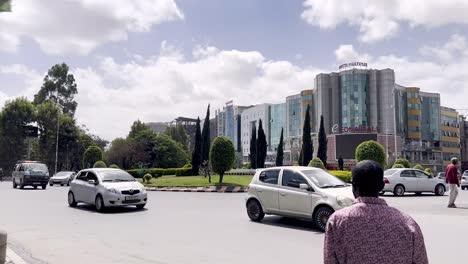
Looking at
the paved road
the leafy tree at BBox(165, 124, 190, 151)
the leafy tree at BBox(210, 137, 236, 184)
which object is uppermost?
the leafy tree at BBox(165, 124, 190, 151)

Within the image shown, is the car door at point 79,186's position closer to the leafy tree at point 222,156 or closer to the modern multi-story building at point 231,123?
the leafy tree at point 222,156

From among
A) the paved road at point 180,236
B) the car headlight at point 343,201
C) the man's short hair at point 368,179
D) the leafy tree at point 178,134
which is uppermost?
the leafy tree at point 178,134

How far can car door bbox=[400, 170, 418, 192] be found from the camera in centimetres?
2372

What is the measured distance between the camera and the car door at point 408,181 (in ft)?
77.8

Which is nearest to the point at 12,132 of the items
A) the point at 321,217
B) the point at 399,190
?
the point at 399,190

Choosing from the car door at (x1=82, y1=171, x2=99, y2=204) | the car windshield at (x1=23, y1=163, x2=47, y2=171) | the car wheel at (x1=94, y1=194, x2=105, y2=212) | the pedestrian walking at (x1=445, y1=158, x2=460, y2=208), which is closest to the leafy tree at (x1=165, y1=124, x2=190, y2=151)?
the car windshield at (x1=23, y1=163, x2=47, y2=171)

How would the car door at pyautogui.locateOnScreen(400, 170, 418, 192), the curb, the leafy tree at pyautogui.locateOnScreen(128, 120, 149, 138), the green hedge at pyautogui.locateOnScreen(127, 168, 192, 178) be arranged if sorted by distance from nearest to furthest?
the car door at pyautogui.locateOnScreen(400, 170, 418, 192) → the curb → the green hedge at pyautogui.locateOnScreen(127, 168, 192, 178) → the leafy tree at pyautogui.locateOnScreen(128, 120, 149, 138)

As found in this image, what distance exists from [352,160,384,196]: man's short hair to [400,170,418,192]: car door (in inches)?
886

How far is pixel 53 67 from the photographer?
2982 inches

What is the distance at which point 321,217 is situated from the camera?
11.1m

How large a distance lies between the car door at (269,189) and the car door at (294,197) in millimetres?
228

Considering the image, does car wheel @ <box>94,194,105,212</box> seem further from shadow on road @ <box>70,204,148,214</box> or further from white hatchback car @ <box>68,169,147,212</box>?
shadow on road @ <box>70,204,148,214</box>

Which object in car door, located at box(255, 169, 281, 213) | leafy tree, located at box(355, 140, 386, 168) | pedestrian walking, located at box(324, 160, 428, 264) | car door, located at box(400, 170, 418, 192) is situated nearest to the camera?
pedestrian walking, located at box(324, 160, 428, 264)

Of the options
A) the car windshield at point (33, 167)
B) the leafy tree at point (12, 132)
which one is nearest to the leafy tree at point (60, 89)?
the leafy tree at point (12, 132)
